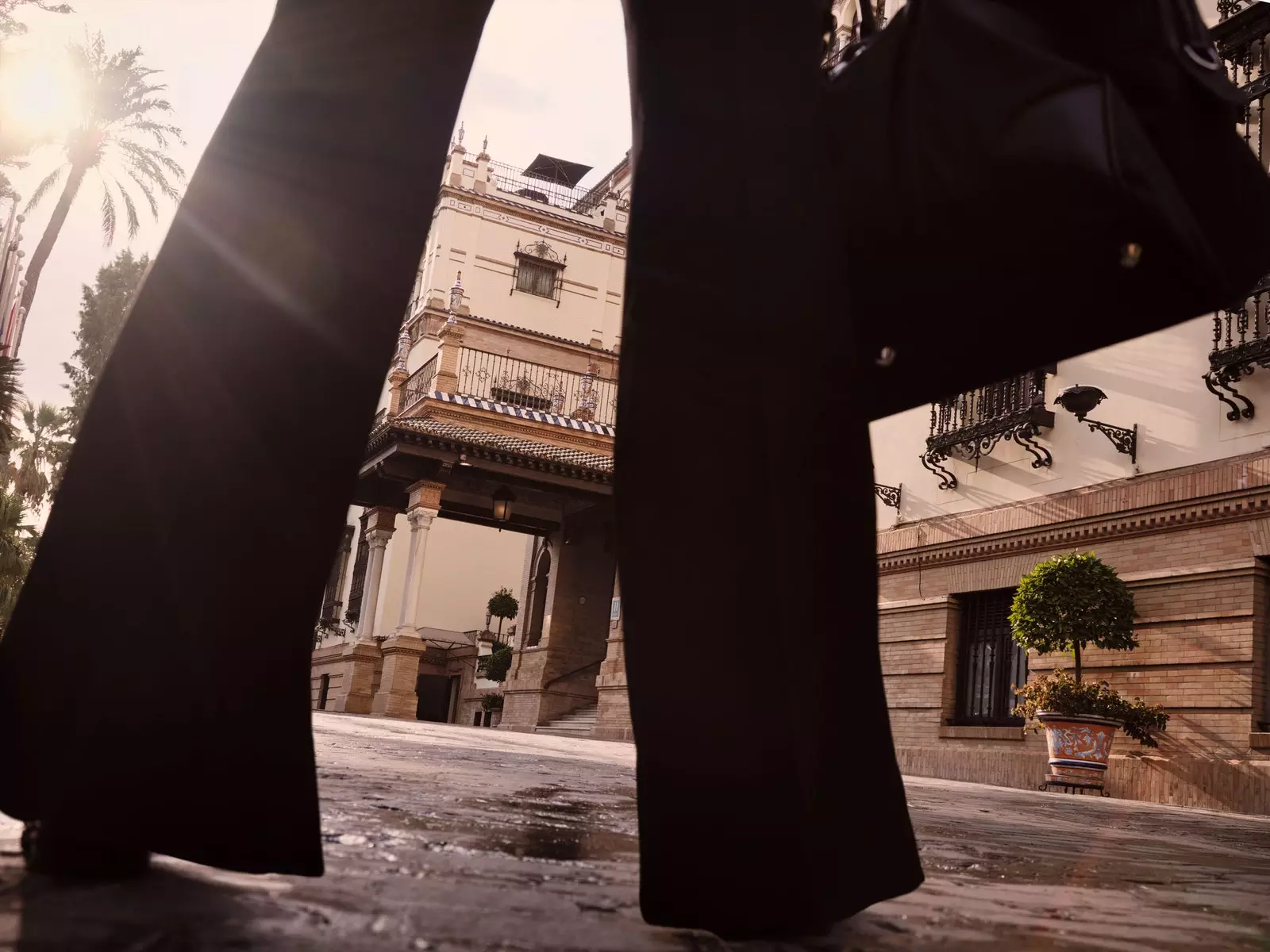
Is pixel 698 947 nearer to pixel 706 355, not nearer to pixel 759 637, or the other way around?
pixel 759 637

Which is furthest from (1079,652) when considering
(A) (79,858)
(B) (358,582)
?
(B) (358,582)

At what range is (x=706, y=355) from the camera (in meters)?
1.00

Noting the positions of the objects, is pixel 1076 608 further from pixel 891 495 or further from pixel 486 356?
pixel 486 356

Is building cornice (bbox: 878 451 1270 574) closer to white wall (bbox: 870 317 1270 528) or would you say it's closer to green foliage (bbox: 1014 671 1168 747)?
white wall (bbox: 870 317 1270 528)

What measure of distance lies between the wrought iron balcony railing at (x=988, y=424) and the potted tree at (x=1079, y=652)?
1.97 meters

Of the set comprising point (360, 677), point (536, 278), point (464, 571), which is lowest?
point (360, 677)

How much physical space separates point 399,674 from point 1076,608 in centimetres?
1290

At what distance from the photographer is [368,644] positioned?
20828mm

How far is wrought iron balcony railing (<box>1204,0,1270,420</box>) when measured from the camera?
30.5 ft

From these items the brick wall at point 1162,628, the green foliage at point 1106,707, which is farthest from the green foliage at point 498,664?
the green foliage at point 1106,707

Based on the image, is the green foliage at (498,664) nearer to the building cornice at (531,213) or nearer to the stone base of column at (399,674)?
the stone base of column at (399,674)

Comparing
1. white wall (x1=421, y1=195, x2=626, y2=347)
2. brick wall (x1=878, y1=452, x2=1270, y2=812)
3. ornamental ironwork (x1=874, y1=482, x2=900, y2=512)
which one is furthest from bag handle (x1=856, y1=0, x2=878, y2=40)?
white wall (x1=421, y1=195, x2=626, y2=347)

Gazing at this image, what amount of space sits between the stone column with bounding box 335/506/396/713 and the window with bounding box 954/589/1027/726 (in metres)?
11.8

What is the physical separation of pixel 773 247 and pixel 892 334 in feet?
0.53
